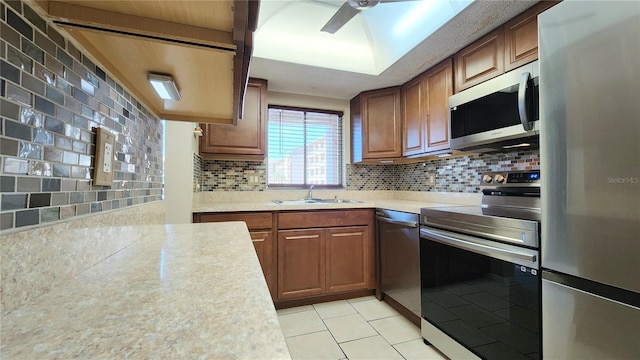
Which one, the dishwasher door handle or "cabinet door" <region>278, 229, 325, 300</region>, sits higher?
the dishwasher door handle

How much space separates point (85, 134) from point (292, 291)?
199 centimetres

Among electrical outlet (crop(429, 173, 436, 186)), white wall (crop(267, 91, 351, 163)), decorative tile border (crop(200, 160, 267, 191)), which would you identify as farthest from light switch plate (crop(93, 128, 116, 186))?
electrical outlet (crop(429, 173, 436, 186))

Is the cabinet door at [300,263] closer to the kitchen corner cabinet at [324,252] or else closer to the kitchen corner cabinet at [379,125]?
the kitchen corner cabinet at [324,252]

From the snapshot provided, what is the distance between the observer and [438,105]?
2.22 m

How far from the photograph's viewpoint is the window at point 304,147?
2973 millimetres

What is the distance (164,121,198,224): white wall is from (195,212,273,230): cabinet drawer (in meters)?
0.20

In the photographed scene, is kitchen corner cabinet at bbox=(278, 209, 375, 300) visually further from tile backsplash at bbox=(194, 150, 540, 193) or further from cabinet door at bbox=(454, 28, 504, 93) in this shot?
cabinet door at bbox=(454, 28, 504, 93)

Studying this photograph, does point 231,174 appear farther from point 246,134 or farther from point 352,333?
point 352,333

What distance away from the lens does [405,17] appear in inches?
79.0

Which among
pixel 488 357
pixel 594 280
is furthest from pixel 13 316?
pixel 488 357

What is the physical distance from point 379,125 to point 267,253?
1.67m

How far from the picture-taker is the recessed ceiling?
6.48 feet

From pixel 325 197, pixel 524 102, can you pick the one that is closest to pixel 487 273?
pixel 524 102

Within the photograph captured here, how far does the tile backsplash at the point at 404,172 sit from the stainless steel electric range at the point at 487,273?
399mm
